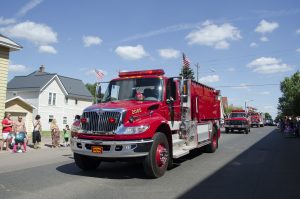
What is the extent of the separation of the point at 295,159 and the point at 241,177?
502 centimetres

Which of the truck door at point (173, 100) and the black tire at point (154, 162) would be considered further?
the truck door at point (173, 100)

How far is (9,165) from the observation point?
1109 centimetres

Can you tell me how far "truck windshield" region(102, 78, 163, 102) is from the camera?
32.4 ft

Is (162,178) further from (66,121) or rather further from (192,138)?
(66,121)

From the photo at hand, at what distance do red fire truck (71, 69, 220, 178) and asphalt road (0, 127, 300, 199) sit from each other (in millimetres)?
545

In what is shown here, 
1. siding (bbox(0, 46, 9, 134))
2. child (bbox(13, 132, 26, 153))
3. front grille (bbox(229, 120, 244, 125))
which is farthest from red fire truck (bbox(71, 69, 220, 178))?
front grille (bbox(229, 120, 244, 125))

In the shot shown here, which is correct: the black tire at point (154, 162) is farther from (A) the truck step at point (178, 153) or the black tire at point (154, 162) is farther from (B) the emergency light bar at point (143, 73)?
(B) the emergency light bar at point (143, 73)

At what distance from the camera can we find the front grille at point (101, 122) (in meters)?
8.48

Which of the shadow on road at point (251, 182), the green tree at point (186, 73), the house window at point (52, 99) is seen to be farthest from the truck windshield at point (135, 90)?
the house window at point (52, 99)

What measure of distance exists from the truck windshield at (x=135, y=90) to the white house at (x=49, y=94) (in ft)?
113

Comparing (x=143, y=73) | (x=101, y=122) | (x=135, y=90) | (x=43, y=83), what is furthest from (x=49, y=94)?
(x=101, y=122)

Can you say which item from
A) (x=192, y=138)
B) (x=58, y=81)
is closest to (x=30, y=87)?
(x=58, y=81)

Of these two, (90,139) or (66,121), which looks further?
(66,121)

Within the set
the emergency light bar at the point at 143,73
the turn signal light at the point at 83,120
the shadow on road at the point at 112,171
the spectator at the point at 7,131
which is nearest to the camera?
the turn signal light at the point at 83,120
